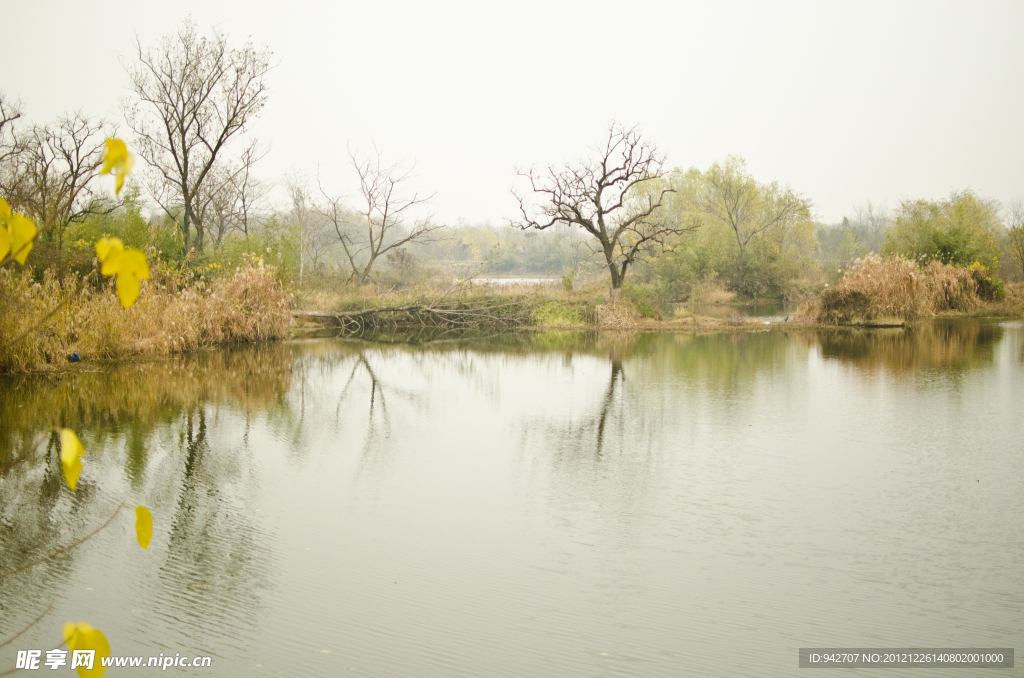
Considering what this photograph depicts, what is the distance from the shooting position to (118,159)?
4.82 ft

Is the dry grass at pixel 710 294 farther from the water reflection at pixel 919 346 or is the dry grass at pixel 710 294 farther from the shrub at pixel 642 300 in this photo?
the water reflection at pixel 919 346

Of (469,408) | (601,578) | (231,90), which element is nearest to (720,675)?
(601,578)

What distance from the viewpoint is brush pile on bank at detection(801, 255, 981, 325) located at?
2370 centimetres

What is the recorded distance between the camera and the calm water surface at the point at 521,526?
405 centimetres

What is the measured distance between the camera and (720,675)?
367cm

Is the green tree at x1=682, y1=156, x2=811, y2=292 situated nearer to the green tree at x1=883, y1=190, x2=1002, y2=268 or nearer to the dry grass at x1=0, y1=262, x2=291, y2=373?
the green tree at x1=883, y1=190, x2=1002, y2=268

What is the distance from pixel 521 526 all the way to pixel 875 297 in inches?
849

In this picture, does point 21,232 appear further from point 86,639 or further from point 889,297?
point 889,297

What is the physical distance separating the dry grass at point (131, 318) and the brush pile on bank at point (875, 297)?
17385 millimetres

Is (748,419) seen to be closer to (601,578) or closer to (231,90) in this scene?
(601,578)

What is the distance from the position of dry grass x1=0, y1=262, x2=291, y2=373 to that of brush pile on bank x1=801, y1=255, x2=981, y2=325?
17.4 m

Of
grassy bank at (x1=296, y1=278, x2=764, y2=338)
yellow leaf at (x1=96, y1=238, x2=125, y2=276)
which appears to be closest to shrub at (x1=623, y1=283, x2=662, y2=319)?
grassy bank at (x1=296, y1=278, x2=764, y2=338)

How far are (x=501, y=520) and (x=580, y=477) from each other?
1.41 metres

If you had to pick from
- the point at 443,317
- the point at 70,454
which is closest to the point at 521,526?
the point at 70,454
